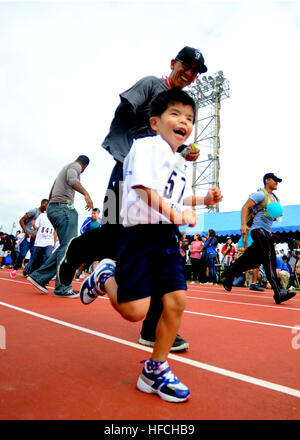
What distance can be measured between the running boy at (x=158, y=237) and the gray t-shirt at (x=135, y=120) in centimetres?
63

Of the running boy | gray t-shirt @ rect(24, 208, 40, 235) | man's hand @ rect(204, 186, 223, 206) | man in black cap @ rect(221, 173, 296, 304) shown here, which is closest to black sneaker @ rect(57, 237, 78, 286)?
the running boy

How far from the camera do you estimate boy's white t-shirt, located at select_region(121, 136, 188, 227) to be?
1.62 m

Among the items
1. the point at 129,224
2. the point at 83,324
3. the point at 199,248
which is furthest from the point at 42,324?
the point at 199,248

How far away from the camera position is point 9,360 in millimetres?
1874

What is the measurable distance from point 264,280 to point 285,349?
935cm

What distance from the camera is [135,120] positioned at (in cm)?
262

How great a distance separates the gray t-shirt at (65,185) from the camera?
4930 millimetres

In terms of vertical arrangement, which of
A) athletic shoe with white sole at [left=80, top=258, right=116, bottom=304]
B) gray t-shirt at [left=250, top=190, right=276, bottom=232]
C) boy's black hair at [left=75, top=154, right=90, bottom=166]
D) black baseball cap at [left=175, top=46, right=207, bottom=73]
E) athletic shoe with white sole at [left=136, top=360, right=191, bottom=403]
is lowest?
athletic shoe with white sole at [left=136, top=360, right=191, bottom=403]

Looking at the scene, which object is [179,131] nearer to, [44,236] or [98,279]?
[98,279]

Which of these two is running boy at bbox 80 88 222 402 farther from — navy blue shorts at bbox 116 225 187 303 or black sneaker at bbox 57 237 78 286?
black sneaker at bbox 57 237 78 286

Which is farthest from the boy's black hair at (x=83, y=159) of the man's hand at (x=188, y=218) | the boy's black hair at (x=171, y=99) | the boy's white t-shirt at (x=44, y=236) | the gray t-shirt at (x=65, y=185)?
the man's hand at (x=188, y=218)

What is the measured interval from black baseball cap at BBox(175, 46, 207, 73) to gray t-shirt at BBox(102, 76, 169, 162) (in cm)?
23

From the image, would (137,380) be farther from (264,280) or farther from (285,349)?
(264,280)

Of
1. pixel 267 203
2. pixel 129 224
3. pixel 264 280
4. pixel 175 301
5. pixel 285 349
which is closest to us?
pixel 175 301
